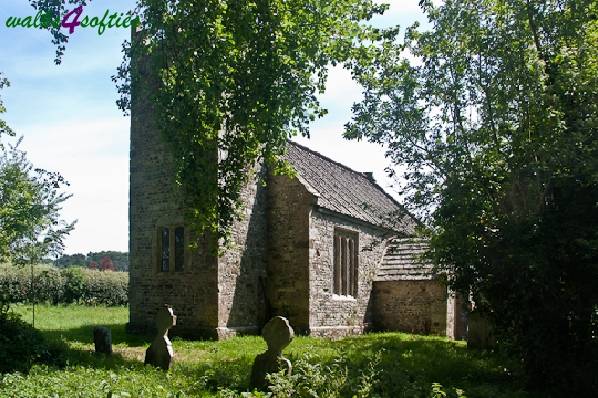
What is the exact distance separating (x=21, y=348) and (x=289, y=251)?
9.77 m

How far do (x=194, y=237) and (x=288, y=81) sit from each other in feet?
20.9

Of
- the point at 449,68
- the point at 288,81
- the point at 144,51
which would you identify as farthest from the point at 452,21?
the point at 144,51

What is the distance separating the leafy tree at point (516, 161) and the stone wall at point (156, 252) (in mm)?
7222

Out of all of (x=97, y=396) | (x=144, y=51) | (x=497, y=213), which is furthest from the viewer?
(x=144, y=51)

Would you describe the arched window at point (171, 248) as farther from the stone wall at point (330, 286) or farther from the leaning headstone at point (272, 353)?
the leaning headstone at point (272, 353)

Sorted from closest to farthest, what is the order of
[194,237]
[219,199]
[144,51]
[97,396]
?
[97,396] → [144,51] → [219,199] → [194,237]

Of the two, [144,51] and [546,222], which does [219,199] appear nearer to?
[144,51]

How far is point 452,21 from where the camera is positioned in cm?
1238

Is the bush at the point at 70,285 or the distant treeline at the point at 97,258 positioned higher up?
the distant treeline at the point at 97,258

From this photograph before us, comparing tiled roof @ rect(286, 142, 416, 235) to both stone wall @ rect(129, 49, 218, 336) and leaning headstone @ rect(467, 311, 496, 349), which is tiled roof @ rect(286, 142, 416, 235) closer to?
leaning headstone @ rect(467, 311, 496, 349)

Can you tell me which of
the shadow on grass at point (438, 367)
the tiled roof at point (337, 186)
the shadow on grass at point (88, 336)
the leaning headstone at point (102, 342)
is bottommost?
the shadow on grass at point (438, 367)

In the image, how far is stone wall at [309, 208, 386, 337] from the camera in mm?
19788

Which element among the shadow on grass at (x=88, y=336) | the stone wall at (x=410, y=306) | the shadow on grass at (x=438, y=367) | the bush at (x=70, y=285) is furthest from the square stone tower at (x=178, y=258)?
the bush at (x=70, y=285)

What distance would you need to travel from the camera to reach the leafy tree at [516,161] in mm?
10562
